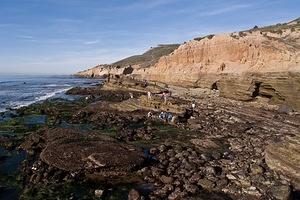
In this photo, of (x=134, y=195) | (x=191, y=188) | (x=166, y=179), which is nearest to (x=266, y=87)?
(x=166, y=179)

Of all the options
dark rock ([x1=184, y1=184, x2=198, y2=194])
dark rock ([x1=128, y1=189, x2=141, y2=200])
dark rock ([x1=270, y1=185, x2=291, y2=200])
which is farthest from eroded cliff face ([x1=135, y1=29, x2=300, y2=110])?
dark rock ([x1=128, y1=189, x2=141, y2=200])

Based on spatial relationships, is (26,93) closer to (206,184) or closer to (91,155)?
(91,155)

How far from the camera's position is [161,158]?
1051 inches

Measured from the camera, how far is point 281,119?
130 ft

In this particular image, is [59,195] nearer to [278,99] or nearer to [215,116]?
[215,116]

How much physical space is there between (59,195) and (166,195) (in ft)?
19.4

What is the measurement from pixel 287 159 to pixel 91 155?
12.4 meters

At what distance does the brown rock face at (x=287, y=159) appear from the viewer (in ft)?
72.8

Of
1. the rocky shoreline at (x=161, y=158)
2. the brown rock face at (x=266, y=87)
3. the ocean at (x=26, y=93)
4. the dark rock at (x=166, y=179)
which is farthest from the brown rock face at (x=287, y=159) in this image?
the ocean at (x=26, y=93)

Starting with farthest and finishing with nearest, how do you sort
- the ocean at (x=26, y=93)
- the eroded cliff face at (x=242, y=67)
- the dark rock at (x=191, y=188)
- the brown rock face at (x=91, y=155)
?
1. the ocean at (x=26, y=93)
2. the eroded cliff face at (x=242, y=67)
3. the brown rock face at (x=91, y=155)
4. the dark rock at (x=191, y=188)

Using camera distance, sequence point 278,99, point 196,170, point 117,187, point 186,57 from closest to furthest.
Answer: point 117,187
point 196,170
point 278,99
point 186,57

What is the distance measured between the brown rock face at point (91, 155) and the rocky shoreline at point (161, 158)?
6 centimetres

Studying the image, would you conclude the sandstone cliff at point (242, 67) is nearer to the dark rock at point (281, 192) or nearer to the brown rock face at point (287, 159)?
the brown rock face at point (287, 159)

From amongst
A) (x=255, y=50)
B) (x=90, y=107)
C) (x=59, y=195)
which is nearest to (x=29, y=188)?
(x=59, y=195)
